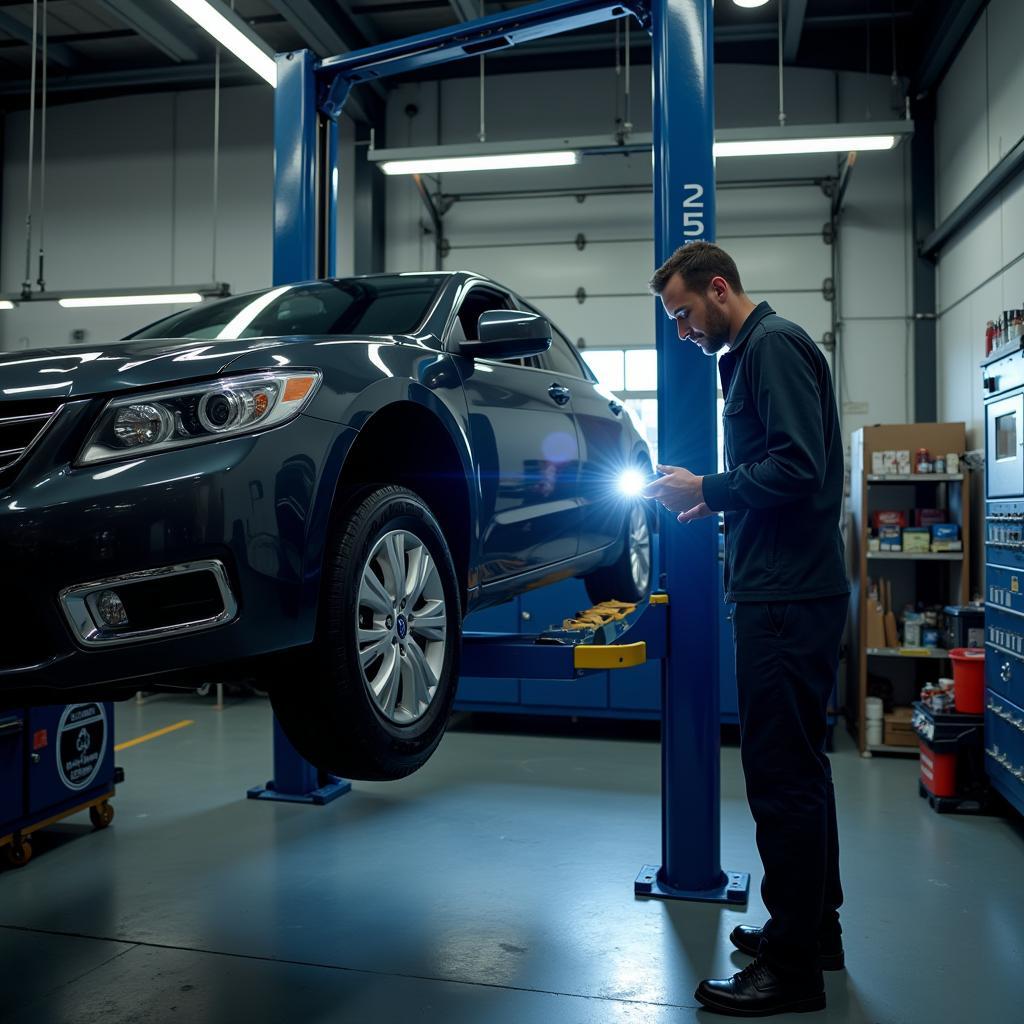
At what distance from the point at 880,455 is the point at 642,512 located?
321 centimetres

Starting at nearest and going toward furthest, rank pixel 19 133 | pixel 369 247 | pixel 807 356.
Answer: pixel 807 356 → pixel 369 247 → pixel 19 133

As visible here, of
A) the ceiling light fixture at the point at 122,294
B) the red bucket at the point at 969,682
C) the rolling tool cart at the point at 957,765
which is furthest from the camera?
the ceiling light fixture at the point at 122,294

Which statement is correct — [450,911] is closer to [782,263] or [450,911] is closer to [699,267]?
[699,267]

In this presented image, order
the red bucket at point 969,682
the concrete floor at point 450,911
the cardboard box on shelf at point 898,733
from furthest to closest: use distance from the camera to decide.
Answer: the cardboard box on shelf at point 898,733 → the red bucket at point 969,682 → the concrete floor at point 450,911

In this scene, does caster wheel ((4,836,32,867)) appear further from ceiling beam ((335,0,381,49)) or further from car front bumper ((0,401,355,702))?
ceiling beam ((335,0,381,49))

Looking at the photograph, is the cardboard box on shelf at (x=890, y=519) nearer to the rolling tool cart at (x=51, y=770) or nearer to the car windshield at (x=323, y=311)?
the car windshield at (x=323, y=311)

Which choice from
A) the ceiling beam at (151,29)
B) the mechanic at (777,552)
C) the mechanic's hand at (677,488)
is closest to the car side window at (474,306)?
the mechanic at (777,552)

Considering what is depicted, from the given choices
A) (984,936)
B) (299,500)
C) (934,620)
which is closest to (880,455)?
(934,620)

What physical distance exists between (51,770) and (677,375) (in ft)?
10.7

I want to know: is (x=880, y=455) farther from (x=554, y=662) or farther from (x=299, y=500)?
(x=299, y=500)

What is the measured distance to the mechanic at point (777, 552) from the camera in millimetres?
2393

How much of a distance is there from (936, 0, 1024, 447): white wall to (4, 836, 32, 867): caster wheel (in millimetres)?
6105

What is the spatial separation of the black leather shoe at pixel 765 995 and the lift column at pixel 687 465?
100cm

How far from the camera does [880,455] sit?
22.2 ft
